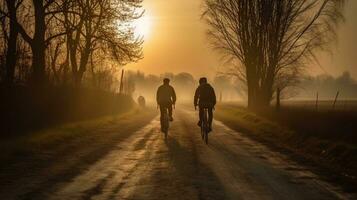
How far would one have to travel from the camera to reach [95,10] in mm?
34625

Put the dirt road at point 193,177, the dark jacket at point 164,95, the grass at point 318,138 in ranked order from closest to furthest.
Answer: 1. the dirt road at point 193,177
2. the grass at point 318,138
3. the dark jacket at point 164,95

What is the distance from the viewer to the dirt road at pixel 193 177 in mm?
8602

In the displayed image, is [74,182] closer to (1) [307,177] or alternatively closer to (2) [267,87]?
(1) [307,177]

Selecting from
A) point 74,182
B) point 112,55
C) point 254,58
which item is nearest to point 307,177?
point 74,182

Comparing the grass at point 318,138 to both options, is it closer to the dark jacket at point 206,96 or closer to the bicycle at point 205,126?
the bicycle at point 205,126

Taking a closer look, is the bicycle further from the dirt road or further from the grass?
the grass

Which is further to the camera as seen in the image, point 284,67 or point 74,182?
point 284,67

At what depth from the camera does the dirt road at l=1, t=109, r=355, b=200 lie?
8.60 meters

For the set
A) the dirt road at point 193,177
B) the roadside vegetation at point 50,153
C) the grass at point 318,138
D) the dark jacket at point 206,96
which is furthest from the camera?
the dark jacket at point 206,96

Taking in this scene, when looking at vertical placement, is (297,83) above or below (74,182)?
above

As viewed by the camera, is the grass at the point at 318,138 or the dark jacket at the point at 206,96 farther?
the dark jacket at the point at 206,96

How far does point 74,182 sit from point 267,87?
2991 centimetres

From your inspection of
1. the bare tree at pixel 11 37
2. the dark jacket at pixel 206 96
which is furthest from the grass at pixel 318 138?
the bare tree at pixel 11 37

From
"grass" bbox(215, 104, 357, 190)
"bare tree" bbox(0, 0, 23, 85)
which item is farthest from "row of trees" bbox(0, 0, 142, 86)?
"grass" bbox(215, 104, 357, 190)
